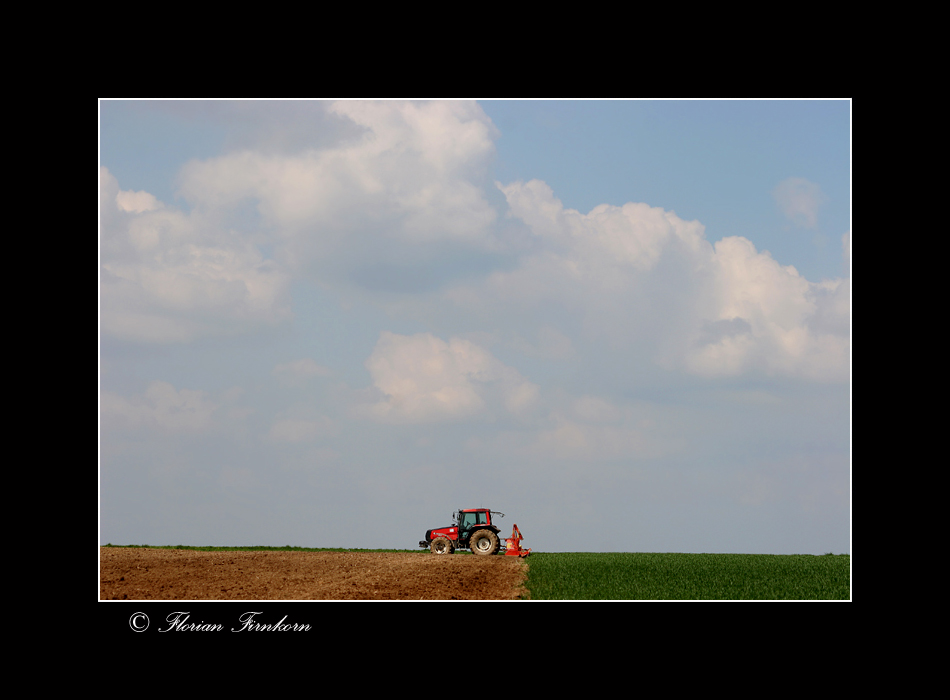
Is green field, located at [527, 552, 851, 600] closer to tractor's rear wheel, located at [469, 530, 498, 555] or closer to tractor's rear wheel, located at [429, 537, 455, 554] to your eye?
tractor's rear wheel, located at [469, 530, 498, 555]

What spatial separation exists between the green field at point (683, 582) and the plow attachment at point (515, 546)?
9.55 feet

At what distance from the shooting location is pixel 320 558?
3650 cm

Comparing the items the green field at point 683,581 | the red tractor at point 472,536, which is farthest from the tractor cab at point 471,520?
the green field at point 683,581

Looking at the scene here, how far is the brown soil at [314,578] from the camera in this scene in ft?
76.9

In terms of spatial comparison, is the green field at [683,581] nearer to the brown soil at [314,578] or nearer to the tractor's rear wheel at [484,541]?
the brown soil at [314,578]

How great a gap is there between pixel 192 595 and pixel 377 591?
5857 millimetres

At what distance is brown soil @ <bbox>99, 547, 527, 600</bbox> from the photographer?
23.5 m

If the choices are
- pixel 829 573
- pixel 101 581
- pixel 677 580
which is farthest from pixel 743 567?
pixel 101 581

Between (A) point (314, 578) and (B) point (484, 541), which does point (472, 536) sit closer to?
(B) point (484, 541)

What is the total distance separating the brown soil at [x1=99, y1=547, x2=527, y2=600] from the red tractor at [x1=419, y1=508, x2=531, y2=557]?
4.85 ft

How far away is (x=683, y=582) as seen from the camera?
26.1 metres

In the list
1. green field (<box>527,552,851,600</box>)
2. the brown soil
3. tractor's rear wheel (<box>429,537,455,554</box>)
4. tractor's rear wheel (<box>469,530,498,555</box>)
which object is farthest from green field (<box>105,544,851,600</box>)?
tractor's rear wheel (<box>429,537,455,554</box>)

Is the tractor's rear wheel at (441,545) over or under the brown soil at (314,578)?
under
